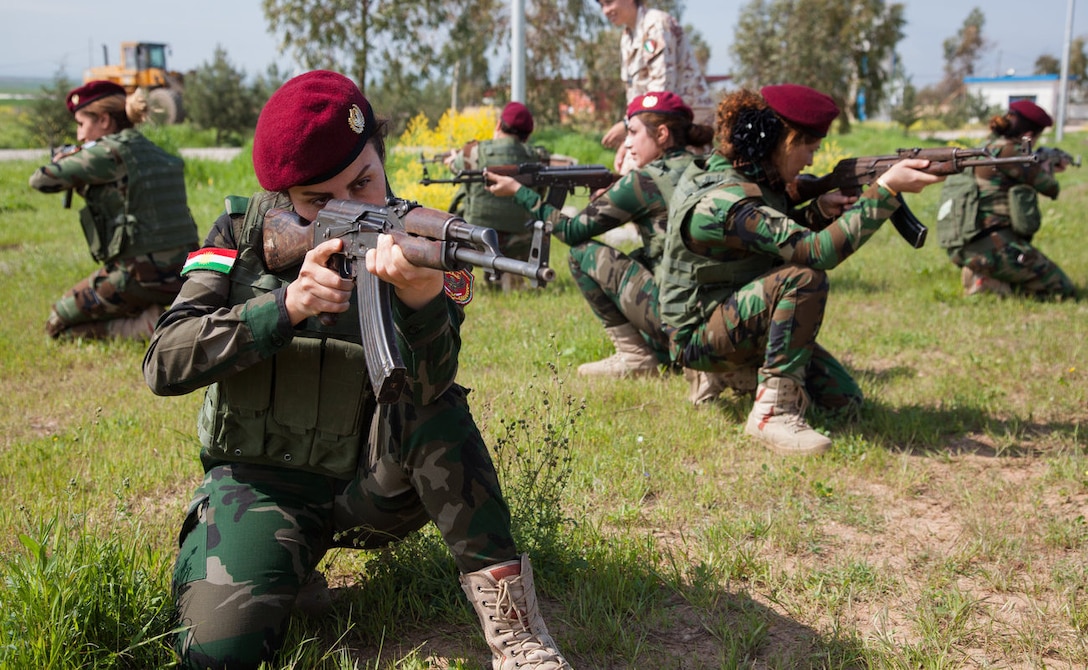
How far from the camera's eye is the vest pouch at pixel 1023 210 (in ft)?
24.2

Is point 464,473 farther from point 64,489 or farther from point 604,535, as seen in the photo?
point 64,489

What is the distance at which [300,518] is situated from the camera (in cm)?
260

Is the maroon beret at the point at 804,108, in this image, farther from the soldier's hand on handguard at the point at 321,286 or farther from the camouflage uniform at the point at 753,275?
the soldier's hand on handguard at the point at 321,286

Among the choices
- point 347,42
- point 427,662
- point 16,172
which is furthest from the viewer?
point 347,42

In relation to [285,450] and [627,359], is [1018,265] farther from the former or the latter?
[285,450]

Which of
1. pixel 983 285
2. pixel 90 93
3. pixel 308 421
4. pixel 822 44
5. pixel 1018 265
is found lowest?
pixel 983 285

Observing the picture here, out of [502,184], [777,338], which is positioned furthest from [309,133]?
[502,184]

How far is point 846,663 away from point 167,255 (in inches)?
212

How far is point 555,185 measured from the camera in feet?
21.5

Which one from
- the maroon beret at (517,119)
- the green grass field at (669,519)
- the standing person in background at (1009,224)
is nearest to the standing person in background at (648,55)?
the maroon beret at (517,119)

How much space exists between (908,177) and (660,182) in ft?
4.83

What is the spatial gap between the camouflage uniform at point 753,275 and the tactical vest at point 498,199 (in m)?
3.03

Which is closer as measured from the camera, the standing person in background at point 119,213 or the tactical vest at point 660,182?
the tactical vest at point 660,182

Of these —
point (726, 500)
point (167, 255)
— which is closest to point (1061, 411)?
point (726, 500)
